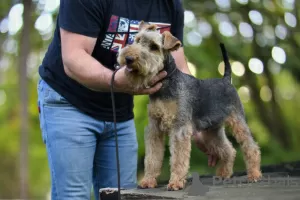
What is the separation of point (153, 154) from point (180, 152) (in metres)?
0.19

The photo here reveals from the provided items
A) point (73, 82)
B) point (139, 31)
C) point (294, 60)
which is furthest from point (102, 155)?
point (294, 60)

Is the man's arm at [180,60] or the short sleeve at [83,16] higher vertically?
the short sleeve at [83,16]

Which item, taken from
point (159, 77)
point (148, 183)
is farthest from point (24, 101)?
point (159, 77)

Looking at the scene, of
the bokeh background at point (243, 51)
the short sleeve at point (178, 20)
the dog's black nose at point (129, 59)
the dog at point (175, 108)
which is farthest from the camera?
the bokeh background at point (243, 51)

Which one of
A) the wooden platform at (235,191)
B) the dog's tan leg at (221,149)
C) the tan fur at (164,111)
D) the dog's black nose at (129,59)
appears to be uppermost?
the dog's black nose at (129,59)

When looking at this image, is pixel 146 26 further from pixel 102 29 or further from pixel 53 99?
pixel 53 99

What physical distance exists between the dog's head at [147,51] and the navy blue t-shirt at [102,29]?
19 cm

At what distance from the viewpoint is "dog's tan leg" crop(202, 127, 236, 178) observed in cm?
413

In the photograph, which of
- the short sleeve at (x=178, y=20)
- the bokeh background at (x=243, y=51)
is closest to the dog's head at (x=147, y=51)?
the short sleeve at (x=178, y=20)

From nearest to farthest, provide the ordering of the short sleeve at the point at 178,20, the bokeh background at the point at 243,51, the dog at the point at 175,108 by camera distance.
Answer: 1. the dog at the point at 175,108
2. the short sleeve at the point at 178,20
3. the bokeh background at the point at 243,51

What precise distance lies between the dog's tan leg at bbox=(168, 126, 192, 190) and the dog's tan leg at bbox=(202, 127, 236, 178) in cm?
60

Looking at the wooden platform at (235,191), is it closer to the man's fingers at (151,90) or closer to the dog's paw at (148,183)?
the dog's paw at (148,183)

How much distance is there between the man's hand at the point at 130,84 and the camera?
328 centimetres

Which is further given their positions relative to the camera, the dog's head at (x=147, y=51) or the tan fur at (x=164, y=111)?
the tan fur at (x=164, y=111)
